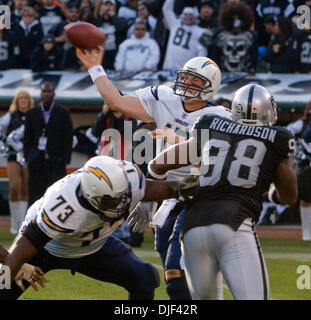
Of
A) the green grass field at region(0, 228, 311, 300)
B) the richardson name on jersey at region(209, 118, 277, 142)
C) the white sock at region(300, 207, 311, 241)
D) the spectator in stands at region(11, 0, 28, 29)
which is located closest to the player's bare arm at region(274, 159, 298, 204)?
the richardson name on jersey at region(209, 118, 277, 142)

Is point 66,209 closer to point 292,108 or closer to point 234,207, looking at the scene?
point 234,207

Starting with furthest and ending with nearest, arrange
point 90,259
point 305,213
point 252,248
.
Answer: point 305,213
point 90,259
point 252,248

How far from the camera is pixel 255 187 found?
14.0 feet

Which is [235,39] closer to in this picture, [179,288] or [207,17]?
[207,17]

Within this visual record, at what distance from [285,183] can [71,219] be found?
1163 mm

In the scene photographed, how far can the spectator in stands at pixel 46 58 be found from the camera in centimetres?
1192

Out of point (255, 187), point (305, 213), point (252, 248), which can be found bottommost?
point (305, 213)

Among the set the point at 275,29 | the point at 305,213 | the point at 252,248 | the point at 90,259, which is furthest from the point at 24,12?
the point at 252,248

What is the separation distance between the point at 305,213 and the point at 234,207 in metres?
5.53

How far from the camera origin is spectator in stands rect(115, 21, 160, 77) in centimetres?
1151

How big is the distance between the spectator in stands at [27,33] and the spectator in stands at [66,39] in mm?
248

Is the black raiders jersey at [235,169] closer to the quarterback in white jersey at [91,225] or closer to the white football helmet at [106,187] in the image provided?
the quarterback in white jersey at [91,225]

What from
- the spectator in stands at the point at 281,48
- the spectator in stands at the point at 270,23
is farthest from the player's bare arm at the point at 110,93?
the spectator in stands at the point at 270,23

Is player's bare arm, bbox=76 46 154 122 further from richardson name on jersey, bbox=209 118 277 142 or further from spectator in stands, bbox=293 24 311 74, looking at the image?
spectator in stands, bbox=293 24 311 74
